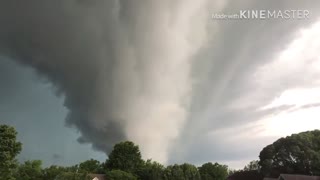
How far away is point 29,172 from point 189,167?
38558 mm

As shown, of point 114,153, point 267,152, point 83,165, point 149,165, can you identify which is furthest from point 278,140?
point 83,165

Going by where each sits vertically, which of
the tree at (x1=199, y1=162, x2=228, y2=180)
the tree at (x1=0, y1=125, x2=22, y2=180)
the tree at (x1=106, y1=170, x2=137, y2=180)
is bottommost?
the tree at (x1=0, y1=125, x2=22, y2=180)

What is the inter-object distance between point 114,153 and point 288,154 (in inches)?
1827

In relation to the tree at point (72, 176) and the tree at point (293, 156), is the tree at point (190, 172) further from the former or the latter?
the tree at point (72, 176)

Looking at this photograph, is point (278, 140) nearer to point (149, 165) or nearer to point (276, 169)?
point (276, 169)

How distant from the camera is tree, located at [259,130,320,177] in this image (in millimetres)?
95062

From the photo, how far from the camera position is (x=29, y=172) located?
91188mm

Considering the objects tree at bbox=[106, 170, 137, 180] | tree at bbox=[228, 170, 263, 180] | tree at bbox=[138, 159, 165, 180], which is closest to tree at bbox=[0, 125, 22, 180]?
tree at bbox=[106, 170, 137, 180]

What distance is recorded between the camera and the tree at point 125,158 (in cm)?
11267

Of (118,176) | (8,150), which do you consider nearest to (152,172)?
(118,176)

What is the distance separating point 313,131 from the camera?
104812mm

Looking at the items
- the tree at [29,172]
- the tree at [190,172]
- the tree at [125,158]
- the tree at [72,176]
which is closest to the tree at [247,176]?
the tree at [190,172]

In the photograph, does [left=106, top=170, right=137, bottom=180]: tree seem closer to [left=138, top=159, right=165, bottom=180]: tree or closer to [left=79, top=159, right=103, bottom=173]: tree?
[left=138, top=159, right=165, bottom=180]: tree

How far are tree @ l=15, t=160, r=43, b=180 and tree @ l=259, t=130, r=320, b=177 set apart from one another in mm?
52612
